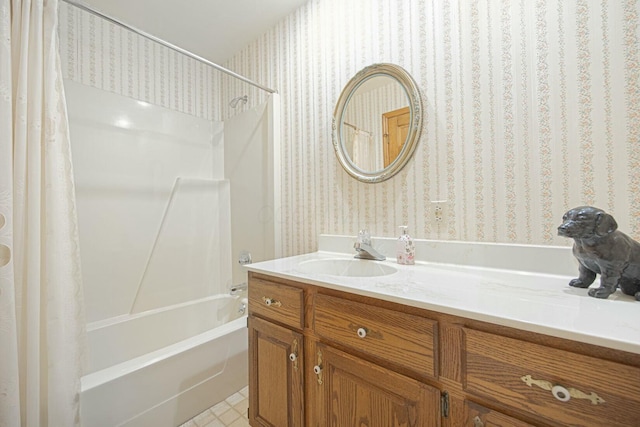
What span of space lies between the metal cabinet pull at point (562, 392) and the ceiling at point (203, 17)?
218cm

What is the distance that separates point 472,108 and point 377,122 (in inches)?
17.7

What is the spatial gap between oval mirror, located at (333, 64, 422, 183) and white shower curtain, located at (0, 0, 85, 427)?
4.16ft

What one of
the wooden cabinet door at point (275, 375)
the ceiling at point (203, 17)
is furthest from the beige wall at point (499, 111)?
the wooden cabinet door at point (275, 375)

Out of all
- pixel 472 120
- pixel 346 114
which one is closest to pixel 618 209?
pixel 472 120

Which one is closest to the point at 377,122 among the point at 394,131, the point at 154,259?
the point at 394,131

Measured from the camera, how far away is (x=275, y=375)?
1068mm

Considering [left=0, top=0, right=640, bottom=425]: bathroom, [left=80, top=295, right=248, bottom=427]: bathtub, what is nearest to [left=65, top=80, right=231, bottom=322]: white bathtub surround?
[left=80, top=295, right=248, bottom=427]: bathtub

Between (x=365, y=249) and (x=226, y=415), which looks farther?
(x=226, y=415)

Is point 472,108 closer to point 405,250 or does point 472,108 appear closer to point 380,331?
point 405,250

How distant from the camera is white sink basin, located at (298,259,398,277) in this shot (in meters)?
1.25

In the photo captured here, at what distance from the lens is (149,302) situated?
6.35ft

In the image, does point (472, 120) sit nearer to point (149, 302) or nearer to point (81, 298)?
point (81, 298)

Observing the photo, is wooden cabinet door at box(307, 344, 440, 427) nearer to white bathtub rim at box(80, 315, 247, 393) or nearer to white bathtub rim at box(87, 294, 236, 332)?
white bathtub rim at box(80, 315, 247, 393)

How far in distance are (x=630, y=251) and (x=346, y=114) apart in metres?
1.25
